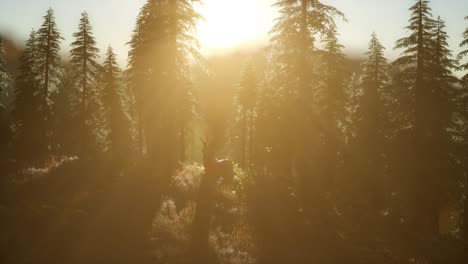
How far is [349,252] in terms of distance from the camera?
15688 mm

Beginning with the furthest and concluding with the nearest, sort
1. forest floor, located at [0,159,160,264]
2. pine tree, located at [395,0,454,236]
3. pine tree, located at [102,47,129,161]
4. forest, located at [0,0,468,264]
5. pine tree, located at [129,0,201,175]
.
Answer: pine tree, located at [102,47,129,161] < pine tree, located at [395,0,454,236] < pine tree, located at [129,0,201,175] < forest, located at [0,0,468,264] < forest floor, located at [0,159,160,264]

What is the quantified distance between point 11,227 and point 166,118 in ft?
35.2

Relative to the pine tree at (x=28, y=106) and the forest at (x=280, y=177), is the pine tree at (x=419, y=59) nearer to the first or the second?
the forest at (x=280, y=177)

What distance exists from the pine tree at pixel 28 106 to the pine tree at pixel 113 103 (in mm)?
6872

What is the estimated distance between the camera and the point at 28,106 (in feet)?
136

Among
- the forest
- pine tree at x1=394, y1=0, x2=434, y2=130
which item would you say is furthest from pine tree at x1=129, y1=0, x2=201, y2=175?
pine tree at x1=394, y1=0, x2=434, y2=130

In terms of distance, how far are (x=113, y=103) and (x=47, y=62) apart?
8860 millimetres

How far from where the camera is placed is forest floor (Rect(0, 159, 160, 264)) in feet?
37.2

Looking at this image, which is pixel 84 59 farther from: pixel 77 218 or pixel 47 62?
pixel 77 218

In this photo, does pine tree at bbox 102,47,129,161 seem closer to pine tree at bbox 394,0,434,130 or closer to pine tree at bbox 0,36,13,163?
pine tree at bbox 0,36,13,163

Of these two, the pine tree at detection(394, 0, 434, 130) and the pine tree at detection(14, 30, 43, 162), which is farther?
the pine tree at detection(14, 30, 43, 162)

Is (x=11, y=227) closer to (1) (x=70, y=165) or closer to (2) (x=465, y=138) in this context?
(1) (x=70, y=165)

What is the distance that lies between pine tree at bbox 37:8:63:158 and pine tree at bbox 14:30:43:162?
1.00 metres

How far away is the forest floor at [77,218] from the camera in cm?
1134
